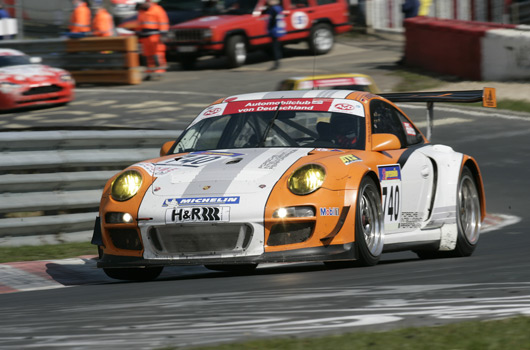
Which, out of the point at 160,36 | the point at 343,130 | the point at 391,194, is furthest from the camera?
the point at 160,36

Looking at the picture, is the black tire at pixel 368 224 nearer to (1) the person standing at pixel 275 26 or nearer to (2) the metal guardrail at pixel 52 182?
(2) the metal guardrail at pixel 52 182

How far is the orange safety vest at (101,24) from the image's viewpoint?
77.5ft

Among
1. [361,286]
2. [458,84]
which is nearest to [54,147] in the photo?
[361,286]

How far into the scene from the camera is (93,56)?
75.6ft

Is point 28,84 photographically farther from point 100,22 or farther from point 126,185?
point 126,185

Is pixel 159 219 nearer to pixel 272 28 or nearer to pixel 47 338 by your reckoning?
pixel 47 338

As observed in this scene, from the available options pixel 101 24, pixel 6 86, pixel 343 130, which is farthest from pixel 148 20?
pixel 343 130

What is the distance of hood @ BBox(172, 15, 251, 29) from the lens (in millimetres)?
24734

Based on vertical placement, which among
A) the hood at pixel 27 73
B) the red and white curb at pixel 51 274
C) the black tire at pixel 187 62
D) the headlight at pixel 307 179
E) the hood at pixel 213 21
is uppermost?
the headlight at pixel 307 179

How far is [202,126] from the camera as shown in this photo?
7953 mm

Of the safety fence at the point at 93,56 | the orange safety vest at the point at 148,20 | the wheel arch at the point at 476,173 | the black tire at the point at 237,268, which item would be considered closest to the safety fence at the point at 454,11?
the orange safety vest at the point at 148,20

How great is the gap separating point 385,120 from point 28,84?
1242 centimetres

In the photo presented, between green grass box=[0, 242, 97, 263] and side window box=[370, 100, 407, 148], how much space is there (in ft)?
8.55

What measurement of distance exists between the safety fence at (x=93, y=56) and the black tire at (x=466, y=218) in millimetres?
14524
